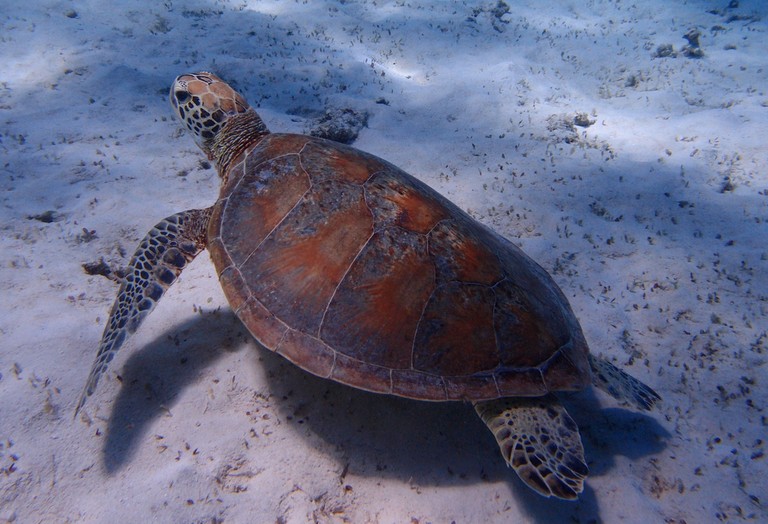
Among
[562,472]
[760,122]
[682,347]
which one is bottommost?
[682,347]

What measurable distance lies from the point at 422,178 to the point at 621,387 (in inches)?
137

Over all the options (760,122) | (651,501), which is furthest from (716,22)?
(651,501)

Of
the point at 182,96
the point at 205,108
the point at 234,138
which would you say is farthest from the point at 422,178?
the point at 182,96

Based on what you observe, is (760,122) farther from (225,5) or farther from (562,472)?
(225,5)

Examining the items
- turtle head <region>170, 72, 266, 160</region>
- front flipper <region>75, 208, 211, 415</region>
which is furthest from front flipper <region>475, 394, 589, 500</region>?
turtle head <region>170, 72, 266, 160</region>

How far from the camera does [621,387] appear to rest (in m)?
2.80

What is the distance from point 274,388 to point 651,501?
9.25 ft

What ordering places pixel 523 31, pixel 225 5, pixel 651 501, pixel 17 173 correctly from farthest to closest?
pixel 523 31 < pixel 225 5 < pixel 17 173 < pixel 651 501

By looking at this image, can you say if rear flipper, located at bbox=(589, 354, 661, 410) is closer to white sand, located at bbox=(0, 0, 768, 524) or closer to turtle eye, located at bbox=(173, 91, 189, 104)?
white sand, located at bbox=(0, 0, 768, 524)

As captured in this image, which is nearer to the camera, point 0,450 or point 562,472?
point 562,472

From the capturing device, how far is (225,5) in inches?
372

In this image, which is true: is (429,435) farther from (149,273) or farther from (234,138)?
(234,138)

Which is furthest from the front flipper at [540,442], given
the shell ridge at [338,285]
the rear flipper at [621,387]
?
the shell ridge at [338,285]

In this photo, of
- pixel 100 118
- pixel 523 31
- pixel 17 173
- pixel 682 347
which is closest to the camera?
pixel 682 347
